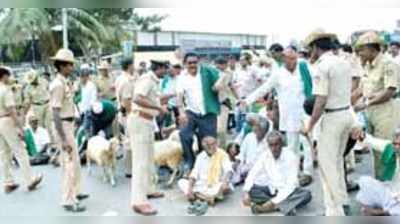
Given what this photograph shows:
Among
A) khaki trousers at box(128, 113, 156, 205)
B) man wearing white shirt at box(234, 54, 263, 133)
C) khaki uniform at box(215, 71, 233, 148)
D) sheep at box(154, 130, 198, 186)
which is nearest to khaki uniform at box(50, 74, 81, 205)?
khaki trousers at box(128, 113, 156, 205)

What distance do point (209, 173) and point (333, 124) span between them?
1.23 m

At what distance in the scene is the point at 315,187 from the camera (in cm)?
388

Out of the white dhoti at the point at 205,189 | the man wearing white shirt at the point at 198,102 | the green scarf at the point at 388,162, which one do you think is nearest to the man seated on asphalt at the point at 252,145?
the man wearing white shirt at the point at 198,102

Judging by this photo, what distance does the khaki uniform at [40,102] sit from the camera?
5.71 metres

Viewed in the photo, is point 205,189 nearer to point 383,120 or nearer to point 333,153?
point 333,153

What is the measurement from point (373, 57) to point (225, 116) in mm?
2005

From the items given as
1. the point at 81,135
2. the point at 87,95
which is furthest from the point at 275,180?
the point at 87,95

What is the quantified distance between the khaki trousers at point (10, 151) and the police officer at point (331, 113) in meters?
2.48

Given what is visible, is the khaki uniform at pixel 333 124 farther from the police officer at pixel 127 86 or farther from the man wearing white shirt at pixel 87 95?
the man wearing white shirt at pixel 87 95

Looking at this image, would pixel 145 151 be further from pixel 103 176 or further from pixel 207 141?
pixel 103 176

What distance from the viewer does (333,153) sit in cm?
283

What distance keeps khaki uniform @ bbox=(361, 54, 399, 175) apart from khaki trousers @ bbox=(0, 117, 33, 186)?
2.68 m

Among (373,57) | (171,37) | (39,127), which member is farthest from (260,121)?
(171,37)
